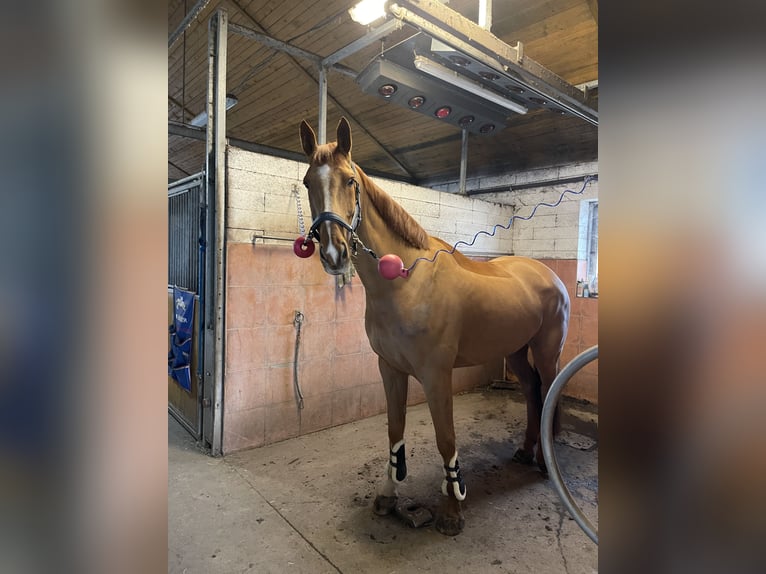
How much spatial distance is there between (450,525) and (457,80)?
232 centimetres

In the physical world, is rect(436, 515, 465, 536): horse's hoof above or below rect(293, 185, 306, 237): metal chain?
below

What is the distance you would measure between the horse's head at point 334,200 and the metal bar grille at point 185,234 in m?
1.50

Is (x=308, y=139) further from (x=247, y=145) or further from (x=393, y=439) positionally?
(x=247, y=145)

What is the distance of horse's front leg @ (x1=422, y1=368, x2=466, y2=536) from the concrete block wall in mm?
1265

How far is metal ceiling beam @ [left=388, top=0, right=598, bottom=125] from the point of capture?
1.46 meters

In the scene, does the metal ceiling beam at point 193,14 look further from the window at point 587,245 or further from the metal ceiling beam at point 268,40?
the window at point 587,245

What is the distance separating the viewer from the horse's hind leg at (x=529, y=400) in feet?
8.06

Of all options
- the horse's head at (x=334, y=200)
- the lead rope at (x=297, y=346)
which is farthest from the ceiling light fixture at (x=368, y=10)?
the lead rope at (x=297, y=346)

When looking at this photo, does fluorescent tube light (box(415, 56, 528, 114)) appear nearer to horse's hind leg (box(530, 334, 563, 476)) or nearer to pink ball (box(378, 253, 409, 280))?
pink ball (box(378, 253, 409, 280))

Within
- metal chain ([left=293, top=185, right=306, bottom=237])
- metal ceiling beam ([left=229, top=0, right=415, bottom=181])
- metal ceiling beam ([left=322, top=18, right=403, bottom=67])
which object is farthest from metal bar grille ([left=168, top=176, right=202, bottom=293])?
metal ceiling beam ([left=322, top=18, right=403, bottom=67])
